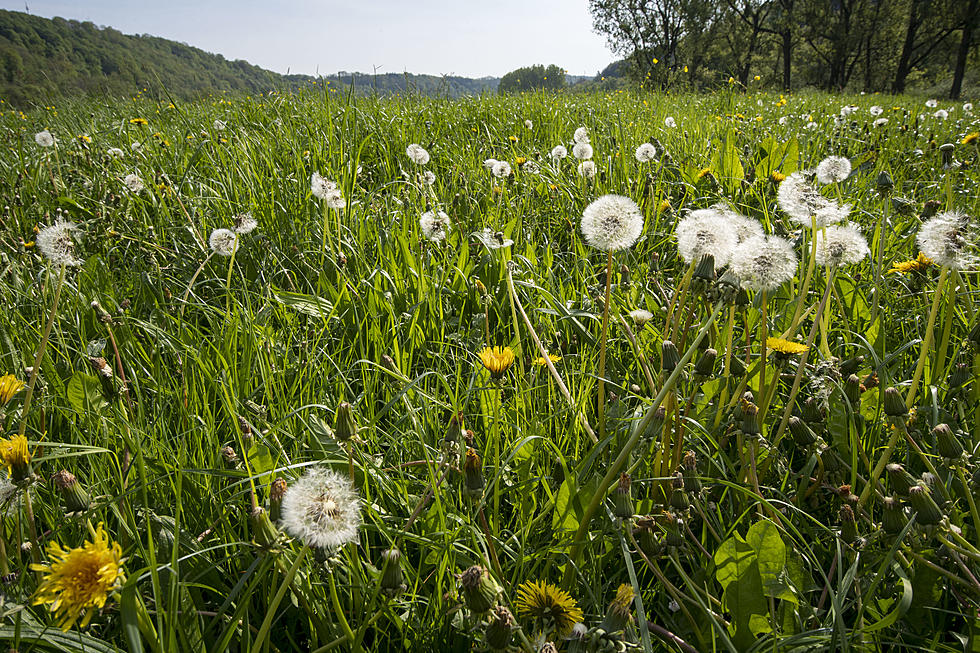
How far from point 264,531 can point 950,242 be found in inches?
47.5

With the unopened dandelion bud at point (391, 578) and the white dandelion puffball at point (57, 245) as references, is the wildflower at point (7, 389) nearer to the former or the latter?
the white dandelion puffball at point (57, 245)

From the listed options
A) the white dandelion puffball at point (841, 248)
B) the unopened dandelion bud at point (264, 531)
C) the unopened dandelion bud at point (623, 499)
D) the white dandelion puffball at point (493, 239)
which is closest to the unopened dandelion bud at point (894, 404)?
the white dandelion puffball at point (841, 248)

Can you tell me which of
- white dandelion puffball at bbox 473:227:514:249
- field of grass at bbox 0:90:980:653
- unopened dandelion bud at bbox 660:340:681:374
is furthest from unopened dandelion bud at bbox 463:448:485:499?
white dandelion puffball at bbox 473:227:514:249

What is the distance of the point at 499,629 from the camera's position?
2.03ft

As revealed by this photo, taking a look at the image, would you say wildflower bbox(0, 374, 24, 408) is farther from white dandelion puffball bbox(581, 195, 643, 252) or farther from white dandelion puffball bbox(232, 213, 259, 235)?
white dandelion puffball bbox(581, 195, 643, 252)

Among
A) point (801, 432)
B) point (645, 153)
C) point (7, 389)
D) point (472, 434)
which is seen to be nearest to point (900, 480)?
point (801, 432)

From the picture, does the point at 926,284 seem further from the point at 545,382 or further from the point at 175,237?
the point at 175,237

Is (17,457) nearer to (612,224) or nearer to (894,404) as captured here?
(612,224)

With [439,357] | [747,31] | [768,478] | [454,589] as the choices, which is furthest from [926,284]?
[747,31]

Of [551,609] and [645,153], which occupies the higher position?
[645,153]

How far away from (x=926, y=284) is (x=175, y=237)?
2.75 metres

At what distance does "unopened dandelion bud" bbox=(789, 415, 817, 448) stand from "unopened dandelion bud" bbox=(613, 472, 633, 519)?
50cm

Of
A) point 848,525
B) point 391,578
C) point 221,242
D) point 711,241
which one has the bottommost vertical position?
point 848,525

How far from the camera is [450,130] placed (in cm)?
385
